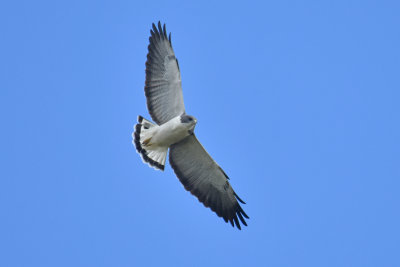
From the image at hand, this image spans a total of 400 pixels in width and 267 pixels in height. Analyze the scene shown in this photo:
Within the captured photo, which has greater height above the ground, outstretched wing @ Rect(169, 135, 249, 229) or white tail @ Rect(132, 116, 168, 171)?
white tail @ Rect(132, 116, 168, 171)

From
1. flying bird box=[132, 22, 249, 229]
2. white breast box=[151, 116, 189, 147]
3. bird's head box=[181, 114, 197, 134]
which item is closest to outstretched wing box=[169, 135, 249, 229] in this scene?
flying bird box=[132, 22, 249, 229]

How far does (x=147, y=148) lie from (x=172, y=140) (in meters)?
0.67

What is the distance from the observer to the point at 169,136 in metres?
13.4

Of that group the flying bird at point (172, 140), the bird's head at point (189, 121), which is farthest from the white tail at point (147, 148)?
the bird's head at point (189, 121)

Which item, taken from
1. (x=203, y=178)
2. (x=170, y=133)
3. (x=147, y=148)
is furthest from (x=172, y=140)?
(x=203, y=178)

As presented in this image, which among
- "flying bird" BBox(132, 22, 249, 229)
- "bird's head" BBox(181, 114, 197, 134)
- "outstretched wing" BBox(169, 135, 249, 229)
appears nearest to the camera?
"bird's head" BBox(181, 114, 197, 134)

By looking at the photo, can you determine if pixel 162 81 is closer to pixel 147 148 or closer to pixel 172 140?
pixel 172 140

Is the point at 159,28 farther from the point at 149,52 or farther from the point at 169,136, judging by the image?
the point at 169,136

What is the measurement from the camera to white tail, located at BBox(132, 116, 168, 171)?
13719 millimetres

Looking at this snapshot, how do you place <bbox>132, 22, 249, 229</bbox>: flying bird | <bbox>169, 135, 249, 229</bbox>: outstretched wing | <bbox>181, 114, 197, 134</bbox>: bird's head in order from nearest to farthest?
<bbox>181, 114, 197, 134</bbox>: bird's head, <bbox>132, 22, 249, 229</bbox>: flying bird, <bbox>169, 135, 249, 229</bbox>: outstretched wing

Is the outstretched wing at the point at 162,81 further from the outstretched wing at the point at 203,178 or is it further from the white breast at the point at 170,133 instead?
the outstretched wing at the point at 203,178

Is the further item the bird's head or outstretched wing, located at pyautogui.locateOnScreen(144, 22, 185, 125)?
outstretched wing, located at pyautogui.locateOnScreen(144, 22, 185, 125)

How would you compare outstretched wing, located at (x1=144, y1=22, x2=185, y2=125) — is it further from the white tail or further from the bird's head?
the bird's head

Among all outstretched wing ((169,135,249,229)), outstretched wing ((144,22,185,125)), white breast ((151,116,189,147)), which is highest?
outstretched wing ((144,22,185,125))
